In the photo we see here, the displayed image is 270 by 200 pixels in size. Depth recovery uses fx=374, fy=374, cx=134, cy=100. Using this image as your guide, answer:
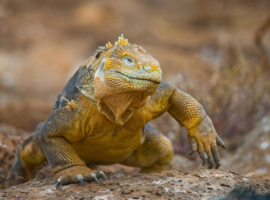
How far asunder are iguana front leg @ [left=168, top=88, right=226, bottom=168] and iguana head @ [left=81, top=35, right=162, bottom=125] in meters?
0.64

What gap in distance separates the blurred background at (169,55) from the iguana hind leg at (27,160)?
330mm

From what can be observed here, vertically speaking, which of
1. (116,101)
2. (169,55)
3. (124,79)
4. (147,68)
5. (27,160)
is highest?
(169,55)

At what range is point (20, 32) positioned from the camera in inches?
707

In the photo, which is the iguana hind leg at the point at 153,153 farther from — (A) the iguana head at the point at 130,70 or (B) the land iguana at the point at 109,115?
(A) the iguana head at the point at 130,70

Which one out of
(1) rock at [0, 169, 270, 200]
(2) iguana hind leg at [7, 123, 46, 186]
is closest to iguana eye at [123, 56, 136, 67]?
(1) rock at [0, 169, 270, 200]

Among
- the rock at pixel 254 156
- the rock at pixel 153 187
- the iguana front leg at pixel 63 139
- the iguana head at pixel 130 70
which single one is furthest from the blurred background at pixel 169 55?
the iguana head at pixel 130 70

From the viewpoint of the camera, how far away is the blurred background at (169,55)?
6707 millimetres

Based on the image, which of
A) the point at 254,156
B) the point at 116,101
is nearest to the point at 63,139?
the point at 116,101

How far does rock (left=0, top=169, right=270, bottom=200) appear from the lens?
2.90 meters

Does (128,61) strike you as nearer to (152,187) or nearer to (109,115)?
(109,115)

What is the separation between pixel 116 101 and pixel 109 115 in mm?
273

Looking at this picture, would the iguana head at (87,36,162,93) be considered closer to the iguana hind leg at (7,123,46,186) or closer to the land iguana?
the land iguana

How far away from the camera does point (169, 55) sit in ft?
53.7

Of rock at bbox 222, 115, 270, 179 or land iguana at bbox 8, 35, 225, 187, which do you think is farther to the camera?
rock at bbox 222, 115, 270, 179
